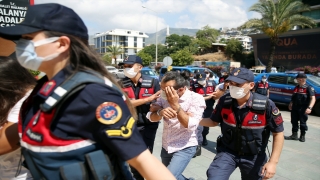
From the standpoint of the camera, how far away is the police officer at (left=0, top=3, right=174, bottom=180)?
104 cm

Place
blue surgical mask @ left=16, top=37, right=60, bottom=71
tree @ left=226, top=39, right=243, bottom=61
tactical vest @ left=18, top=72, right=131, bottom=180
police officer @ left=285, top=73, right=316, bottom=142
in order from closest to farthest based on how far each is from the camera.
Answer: tactical vest @ left=18, top=72, right=131, bottom=180 < blue surgical mask @ left=16, top=37, right=60, bottom=71 < police officer @ left=285, top=73, right=316, bottom=142 < tree @ left=226, top=39, right=243, bottom=61

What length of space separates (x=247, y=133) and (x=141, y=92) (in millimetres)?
1772

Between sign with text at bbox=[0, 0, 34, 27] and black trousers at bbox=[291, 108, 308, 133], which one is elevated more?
sign with text at bbox=[0, 0, 34, 27]

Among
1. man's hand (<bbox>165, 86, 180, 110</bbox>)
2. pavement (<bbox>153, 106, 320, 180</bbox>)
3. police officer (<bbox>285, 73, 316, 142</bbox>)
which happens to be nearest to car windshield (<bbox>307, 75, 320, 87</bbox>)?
pavement (<bbox>153, 106, 320, 180</bbox>)

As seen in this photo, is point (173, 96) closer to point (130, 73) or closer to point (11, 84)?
point (11, 84)

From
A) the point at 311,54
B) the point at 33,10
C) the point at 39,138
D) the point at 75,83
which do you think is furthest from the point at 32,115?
the point at 311,54

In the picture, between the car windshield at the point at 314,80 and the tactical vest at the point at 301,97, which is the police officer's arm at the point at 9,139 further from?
the car windshield at the point at 314,80

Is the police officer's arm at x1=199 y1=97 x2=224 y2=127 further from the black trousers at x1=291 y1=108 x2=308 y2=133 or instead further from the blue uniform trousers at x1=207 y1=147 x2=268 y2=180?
the black trousers at x1=291 y1=108 x2=308 y2=133

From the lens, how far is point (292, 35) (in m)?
28.0

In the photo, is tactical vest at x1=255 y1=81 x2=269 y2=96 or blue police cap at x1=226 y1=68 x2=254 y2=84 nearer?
blue police cap at x1=226 y1=68 x2=254 y2=84

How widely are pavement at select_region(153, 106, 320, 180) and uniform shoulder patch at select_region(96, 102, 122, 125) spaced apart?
3.31 m

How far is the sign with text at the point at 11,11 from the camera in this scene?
4.36 metres

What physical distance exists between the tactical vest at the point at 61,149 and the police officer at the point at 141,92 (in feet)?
7.43

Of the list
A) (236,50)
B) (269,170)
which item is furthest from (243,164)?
(236,50)
